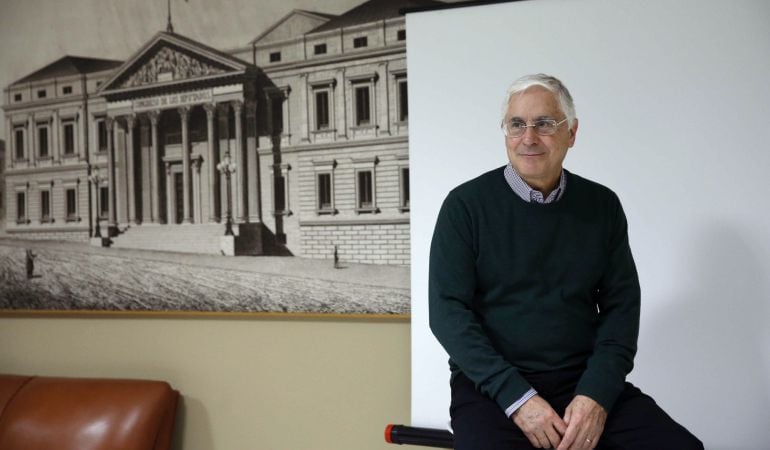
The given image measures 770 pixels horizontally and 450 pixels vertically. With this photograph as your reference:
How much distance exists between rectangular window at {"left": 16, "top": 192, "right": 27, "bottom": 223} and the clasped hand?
2.33 meters

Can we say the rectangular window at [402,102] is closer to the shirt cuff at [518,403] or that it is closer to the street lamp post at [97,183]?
the shirt cuff at [518,403]

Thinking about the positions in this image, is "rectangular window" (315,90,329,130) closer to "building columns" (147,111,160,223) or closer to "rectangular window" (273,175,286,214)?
"rectangular window" (273,175,286,214)

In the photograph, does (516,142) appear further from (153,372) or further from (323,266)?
Result: (153,372)

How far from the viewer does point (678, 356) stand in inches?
69.5

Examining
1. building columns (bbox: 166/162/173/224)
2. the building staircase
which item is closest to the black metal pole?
the building staircase

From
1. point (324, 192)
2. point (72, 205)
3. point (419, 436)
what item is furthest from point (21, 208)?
point (419, 436)

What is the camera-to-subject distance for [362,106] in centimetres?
232

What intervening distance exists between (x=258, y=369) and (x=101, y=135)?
1.20 m

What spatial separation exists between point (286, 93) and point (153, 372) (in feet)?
4.10

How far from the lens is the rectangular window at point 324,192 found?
236 cm

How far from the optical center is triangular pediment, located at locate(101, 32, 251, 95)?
8.07 feet

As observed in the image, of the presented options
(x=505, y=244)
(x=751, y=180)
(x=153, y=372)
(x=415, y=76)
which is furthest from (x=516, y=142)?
(x=153, y=372)

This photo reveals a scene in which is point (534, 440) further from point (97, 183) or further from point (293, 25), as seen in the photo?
point (97, 183)

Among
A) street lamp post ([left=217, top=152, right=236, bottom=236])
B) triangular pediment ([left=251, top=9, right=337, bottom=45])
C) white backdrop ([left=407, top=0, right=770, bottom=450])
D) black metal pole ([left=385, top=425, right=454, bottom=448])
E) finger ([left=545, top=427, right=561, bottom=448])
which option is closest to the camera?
finger ([left=545, top=427, right=561, bottom=448])
